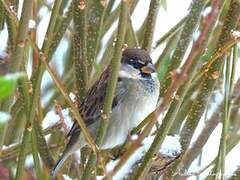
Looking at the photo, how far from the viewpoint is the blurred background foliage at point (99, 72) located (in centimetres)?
134

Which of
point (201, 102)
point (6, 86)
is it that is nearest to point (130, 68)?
point (201, 102)

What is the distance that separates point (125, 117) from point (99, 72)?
0.28 metres

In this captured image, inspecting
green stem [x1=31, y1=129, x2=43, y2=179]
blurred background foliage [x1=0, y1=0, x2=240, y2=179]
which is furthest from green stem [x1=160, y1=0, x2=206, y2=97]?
green stem [x1=31, y1=129, x2=43, y2=179]

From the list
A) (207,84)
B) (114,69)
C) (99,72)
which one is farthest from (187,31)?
(99,72)

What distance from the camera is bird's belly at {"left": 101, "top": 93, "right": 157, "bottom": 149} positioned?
6.94 ft

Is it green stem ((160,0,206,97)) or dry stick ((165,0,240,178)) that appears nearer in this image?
green stem ((160,0,206,97))

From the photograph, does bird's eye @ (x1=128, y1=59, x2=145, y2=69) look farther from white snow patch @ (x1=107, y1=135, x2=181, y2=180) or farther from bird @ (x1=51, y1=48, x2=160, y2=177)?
white snow patch @ (x1=107, y1=135, x2=181, y2=180)

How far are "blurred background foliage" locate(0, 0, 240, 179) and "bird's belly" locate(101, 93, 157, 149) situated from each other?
6 cm

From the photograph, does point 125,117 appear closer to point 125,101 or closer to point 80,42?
point 125,101

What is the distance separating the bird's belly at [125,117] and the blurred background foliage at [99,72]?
59 mm

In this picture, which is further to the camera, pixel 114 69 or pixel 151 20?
pixel 151 20

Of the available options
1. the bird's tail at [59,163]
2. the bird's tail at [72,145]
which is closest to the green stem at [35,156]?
the bird's tail at [59,163]

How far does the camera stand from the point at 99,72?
7.66ft

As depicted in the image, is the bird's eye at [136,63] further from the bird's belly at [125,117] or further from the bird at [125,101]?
the bird's belly at [125,117]
